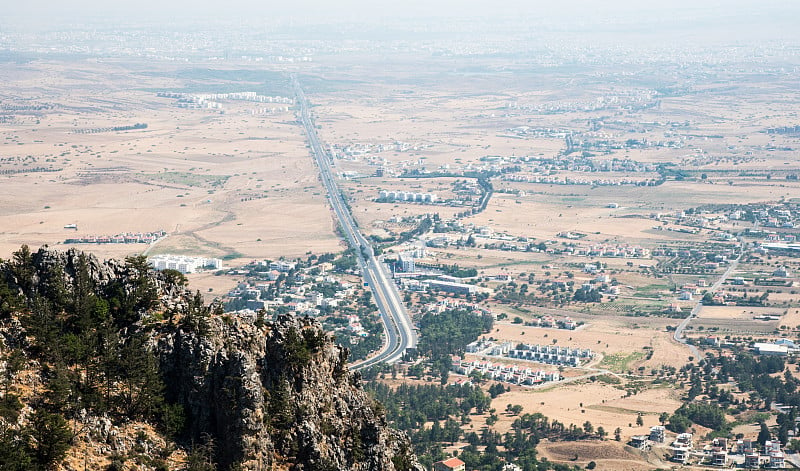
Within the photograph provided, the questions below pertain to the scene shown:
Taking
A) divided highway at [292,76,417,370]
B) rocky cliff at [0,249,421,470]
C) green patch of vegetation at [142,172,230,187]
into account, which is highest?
rocky cliff at [0,249,421,470]

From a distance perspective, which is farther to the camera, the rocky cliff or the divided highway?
the divided highway

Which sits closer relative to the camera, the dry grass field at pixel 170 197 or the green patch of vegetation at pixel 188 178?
the dry grass field at pixel 170 197

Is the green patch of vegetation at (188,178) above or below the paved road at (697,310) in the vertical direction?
below

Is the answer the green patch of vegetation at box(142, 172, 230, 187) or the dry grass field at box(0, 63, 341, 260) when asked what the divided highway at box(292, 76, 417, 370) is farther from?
the green patch of vegetation at box(142, 172, 230, 187)

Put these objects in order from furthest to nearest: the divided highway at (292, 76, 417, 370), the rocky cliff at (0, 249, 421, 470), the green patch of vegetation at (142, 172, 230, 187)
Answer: the green patch of vegetation at (142, 172, 230, 187)
the divided highway at (292, 76, 417, 370)
the rocky cliff at (0, 249, 421, 470)

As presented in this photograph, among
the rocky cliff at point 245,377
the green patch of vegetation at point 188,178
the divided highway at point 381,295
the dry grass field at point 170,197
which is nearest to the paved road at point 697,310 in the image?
the divided highway at point 381,295

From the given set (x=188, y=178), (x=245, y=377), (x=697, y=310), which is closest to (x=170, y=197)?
(x=188, y=178)

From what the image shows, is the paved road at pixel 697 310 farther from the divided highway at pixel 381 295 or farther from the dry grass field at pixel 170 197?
the dry grass field at pixel 170 197

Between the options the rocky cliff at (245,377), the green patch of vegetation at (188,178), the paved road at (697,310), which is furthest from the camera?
the green patch of vegetation at (188,178)

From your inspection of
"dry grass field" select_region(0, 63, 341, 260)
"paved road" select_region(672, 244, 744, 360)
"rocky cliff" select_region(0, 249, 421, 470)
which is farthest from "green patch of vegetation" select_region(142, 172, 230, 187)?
"rocky cliff" select_region(0, 249, 421, 470)

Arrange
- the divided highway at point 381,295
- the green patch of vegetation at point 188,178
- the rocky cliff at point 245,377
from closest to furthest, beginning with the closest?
the rocky cliff at point 245,377 < the divided highway at point 381,295 < the green patch of vegetation at point 188,178
